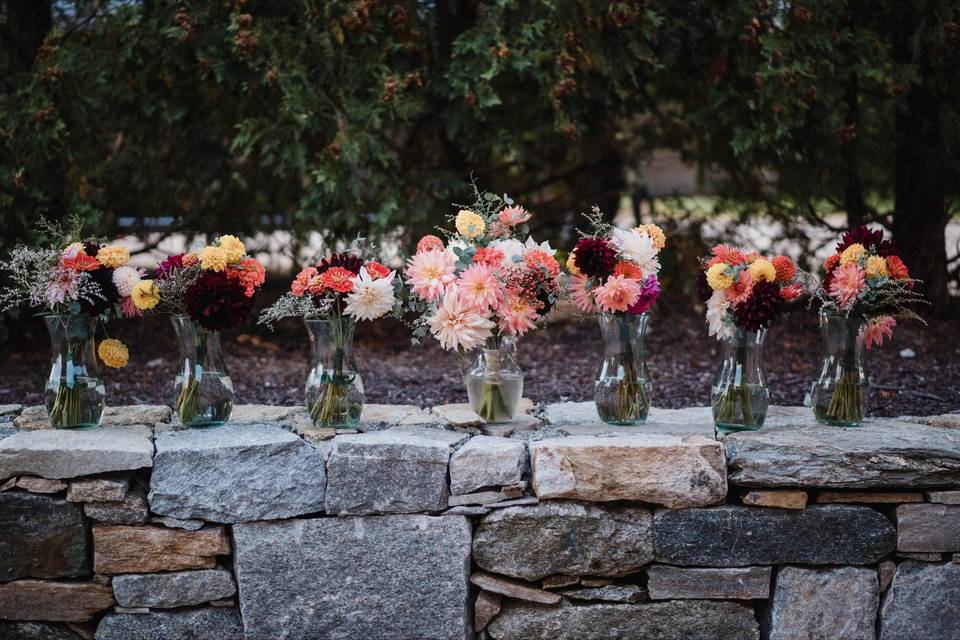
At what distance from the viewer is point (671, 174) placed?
544cm

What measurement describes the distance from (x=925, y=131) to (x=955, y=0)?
0.66 metres

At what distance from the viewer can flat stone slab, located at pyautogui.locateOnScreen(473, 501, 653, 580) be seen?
8.30ft

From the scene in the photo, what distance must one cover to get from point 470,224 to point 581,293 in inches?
14.8

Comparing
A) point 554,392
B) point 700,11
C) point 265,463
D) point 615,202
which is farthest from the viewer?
point 615,202

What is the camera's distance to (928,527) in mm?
2551

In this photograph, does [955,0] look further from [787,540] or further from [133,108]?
[133,108]

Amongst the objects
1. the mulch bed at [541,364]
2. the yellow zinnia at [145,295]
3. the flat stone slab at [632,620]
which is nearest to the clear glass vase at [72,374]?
the yellow zinnia at [145,295]

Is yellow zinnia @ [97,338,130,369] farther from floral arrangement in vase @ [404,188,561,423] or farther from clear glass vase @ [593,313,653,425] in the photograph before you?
clear glass vase @ [593,313,653,425]

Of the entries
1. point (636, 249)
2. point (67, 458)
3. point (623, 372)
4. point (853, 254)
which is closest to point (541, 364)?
point (623, 372)

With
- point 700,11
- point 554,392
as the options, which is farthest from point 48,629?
point 700,11

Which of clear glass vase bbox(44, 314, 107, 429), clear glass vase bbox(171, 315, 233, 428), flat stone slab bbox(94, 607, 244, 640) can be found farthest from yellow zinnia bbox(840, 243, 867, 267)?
clear glass vase bbox(44, 314, 107, 429)

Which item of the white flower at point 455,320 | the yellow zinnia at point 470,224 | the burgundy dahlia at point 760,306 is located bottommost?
the white flower at point 455,320

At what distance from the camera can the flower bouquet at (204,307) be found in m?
2.49

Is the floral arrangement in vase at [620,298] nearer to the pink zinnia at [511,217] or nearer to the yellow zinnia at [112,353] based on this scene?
the pink zinnia at [511,217]
